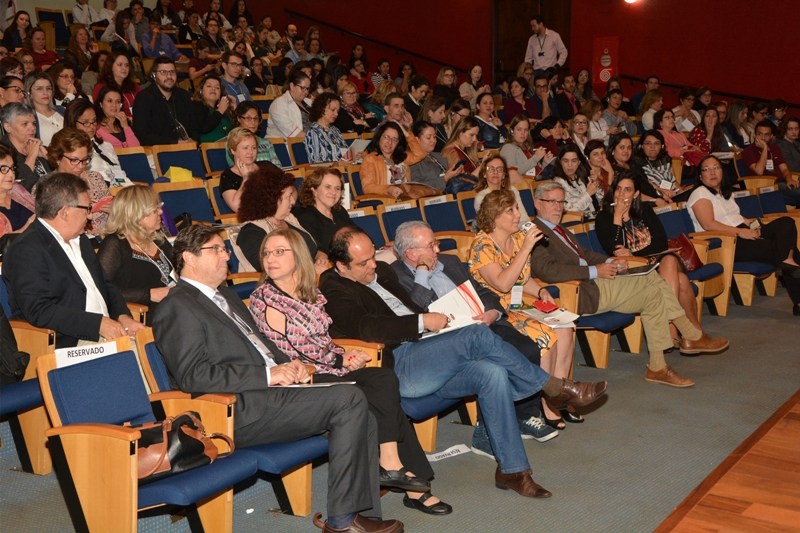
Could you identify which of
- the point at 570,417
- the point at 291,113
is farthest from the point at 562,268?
the point at 291,113

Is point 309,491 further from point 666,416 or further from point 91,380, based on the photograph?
point 666,416

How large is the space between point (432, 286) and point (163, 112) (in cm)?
315

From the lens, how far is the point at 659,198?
687 cm

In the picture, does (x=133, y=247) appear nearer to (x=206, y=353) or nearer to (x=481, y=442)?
(x=206, y=353)

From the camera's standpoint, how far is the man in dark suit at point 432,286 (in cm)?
383

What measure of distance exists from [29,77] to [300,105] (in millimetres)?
2265

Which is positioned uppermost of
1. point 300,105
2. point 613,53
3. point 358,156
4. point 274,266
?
point 613,53

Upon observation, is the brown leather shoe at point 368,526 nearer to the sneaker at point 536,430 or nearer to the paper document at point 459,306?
the paper document at point 459,306

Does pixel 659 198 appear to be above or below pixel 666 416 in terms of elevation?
above

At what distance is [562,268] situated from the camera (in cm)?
465

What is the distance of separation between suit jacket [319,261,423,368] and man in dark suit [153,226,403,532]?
515 mm

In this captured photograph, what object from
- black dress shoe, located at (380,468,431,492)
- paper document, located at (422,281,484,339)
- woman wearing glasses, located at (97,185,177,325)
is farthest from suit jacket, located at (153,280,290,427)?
paper document, located at (422,281,484,339)

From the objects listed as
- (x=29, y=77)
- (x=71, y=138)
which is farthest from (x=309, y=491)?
(x=29, y=77)

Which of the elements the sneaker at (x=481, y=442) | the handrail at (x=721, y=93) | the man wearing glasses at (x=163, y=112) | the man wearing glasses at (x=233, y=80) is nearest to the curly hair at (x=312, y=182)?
the sneaker at (x=481, y=442)
